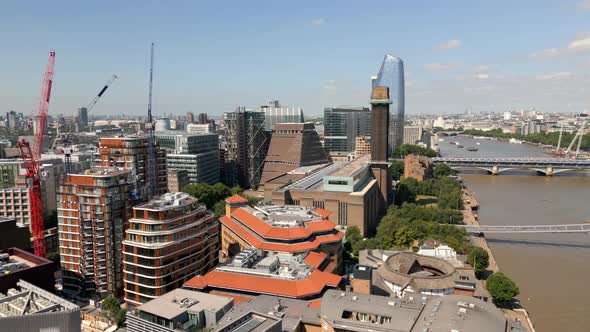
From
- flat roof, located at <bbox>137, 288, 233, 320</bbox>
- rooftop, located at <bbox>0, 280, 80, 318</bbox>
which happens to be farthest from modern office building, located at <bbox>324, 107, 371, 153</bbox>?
rooftop, located at <bbox>0, 280, 80, 318</bbox>

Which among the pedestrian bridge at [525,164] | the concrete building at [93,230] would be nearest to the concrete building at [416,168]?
the pedestrian bridge at [525,164]

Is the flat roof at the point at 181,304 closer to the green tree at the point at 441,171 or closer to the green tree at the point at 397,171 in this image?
the green tree at the point at 441,171

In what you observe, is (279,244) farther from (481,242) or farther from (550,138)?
(550,138)

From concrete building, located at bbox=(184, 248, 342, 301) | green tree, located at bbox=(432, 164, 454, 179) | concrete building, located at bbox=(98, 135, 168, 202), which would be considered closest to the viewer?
concrete building, located at bbox=(184, 248, 342, 301)

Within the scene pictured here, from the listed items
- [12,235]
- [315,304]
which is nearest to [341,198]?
[315,304]

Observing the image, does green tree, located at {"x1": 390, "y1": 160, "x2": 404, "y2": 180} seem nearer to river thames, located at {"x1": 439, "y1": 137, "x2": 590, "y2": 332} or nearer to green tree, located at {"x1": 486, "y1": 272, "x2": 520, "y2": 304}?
river thames, located at {"x1": 439, "y1": 137, "x2": 590, "y2": 332}

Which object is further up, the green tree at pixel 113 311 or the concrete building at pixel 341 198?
the concrete building at pixel 341 198

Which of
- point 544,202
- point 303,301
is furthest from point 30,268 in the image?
point 544,202
